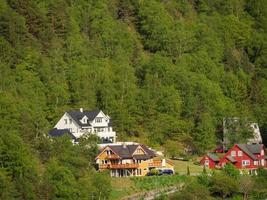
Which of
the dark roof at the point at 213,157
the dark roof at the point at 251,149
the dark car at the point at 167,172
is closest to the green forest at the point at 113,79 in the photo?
the dark roof at the point at 213,157

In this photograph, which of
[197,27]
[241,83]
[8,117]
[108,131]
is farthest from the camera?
[197,27]

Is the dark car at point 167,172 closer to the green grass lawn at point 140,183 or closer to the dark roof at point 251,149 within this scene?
the green grass lawn at point 140,183

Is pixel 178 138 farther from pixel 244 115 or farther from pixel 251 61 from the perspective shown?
pixel 251 61

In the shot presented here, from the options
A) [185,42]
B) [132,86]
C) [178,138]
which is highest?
[185,42]

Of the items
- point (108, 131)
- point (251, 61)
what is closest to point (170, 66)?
point (108, 131)

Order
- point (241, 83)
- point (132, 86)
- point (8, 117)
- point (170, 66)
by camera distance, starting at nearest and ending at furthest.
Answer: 1. point (8, 117)
2. point (132, 86)
3. point (170, 66)
4. point (241, 83)

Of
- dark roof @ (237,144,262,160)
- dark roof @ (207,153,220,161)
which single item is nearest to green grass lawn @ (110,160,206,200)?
dark roof @ (207,153,220,161)

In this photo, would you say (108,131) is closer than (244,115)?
Yes

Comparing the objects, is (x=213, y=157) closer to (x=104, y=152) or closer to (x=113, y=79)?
(x=104, y=152)
